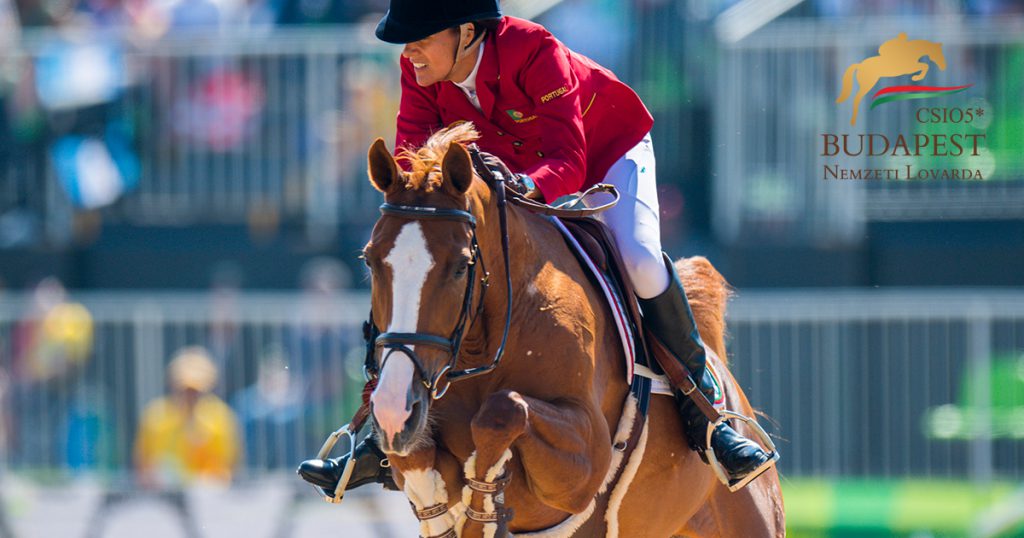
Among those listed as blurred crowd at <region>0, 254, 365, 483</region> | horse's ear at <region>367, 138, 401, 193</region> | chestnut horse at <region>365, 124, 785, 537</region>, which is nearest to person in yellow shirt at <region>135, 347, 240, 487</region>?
blurred crowd at <region>0, 254, 365, 483</region>

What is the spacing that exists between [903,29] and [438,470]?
338 inches

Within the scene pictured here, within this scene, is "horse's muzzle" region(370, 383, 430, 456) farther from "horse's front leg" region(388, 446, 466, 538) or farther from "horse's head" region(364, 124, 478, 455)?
"horse's front leg" region(388, 446, 466, 538)

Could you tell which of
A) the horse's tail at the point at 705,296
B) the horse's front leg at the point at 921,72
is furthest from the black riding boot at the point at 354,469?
the horse's front leg at the point at 921,72

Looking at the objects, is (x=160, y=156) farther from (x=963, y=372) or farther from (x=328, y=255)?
(x=963, y=372)

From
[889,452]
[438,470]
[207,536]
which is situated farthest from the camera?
[889,452]

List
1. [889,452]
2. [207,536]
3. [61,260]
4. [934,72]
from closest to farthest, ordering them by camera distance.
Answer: [207,536] → [889,452] → [934,72] → [61,260]

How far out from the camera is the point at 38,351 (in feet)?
36.9

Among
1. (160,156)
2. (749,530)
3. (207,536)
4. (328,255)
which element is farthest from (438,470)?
(160,156)

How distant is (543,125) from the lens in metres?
5.18

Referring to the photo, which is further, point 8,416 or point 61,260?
point 61,260

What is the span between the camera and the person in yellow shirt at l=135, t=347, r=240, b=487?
10969 millimetres

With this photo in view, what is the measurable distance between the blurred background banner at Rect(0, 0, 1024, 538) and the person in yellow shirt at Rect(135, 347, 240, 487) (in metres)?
0.02

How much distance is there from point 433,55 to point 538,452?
1.49m

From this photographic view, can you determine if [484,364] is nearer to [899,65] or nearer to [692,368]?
[692,368]
